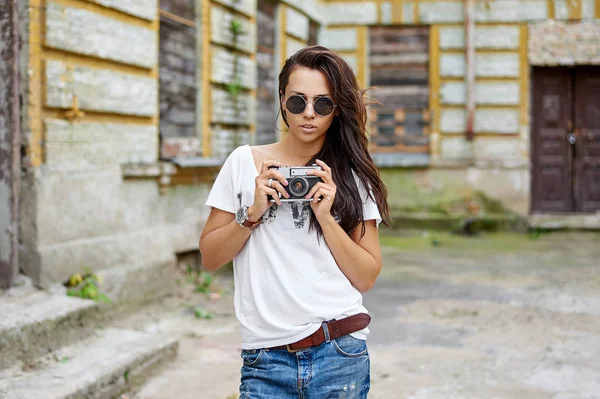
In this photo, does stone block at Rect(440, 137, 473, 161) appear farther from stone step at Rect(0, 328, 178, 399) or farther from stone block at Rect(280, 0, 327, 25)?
stone step at Rect(0, 328, 178, 399)

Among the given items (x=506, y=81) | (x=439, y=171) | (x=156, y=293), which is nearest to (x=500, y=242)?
(x=439, y=171)

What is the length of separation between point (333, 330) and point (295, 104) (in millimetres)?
684

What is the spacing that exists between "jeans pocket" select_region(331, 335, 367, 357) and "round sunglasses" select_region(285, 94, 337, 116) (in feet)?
2.23

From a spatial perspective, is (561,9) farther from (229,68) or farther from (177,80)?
(177,80)

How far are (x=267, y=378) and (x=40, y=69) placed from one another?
4002 mm

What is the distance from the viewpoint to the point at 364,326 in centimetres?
236

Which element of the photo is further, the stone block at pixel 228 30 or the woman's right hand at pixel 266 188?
the stone block at pixel 228 30

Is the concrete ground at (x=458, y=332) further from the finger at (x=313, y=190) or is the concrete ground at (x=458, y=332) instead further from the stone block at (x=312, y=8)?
the stone block at (x=312, y=8)

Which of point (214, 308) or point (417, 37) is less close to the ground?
point (417, 37)

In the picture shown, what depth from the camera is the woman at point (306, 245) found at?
226cm

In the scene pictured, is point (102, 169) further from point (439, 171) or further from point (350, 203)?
point (439, 171)

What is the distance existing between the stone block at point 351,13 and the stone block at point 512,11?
1783 mm

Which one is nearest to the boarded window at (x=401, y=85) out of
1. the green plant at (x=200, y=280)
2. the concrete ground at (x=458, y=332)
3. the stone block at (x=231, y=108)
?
the concrete ground at (x=458, y=332)

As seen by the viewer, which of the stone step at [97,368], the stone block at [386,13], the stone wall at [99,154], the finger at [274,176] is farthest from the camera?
the stone block at [386,13]
